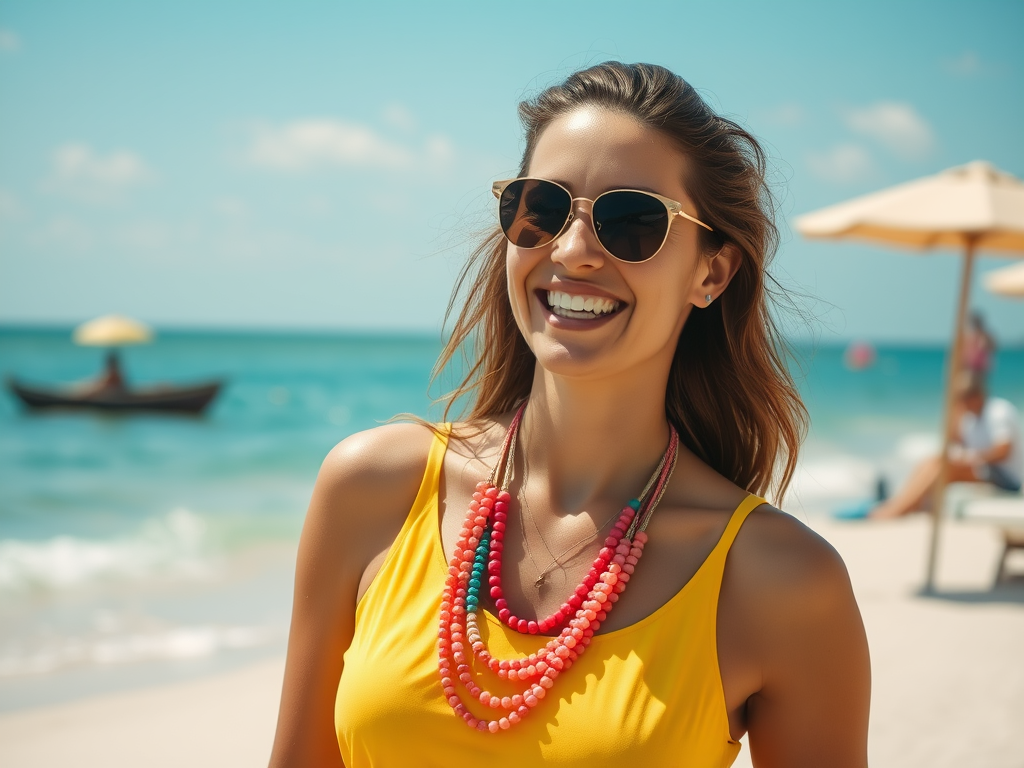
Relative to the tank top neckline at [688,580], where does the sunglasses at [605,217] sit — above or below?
above

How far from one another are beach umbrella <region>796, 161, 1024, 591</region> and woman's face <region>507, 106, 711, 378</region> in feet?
17.3

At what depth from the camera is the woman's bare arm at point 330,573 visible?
2006 mm

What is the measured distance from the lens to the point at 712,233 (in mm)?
2119

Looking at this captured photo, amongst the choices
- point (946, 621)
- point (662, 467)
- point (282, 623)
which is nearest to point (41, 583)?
point (282, 623)

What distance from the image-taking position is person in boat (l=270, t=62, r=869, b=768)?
1770mm

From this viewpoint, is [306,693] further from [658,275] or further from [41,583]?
[41,583]

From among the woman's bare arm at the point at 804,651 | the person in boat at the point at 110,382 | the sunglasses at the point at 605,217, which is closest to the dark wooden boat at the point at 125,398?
the person in boat at the point at 110,382

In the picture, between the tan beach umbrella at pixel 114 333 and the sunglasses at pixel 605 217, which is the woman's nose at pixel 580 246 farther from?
the tan beach umbrella at pixel 114 333

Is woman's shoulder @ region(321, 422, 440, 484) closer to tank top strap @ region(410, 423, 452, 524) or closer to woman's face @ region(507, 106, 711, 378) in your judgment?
tank top strap @ region(410, 423, 452, 524)

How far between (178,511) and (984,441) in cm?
1008

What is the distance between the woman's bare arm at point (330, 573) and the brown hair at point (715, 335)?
0.42 metres

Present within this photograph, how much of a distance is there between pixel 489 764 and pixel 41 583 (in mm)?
7943

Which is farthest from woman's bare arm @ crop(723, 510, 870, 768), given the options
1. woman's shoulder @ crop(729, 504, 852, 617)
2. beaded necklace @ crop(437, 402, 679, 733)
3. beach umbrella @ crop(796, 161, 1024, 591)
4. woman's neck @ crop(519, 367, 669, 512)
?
beach umbrella @ crop(796, 161, 1024, 591)

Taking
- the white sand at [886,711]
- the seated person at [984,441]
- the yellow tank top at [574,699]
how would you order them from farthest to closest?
the seated person at [984,441], the white sand at [886,711], the yellow tank top at [574,699]
